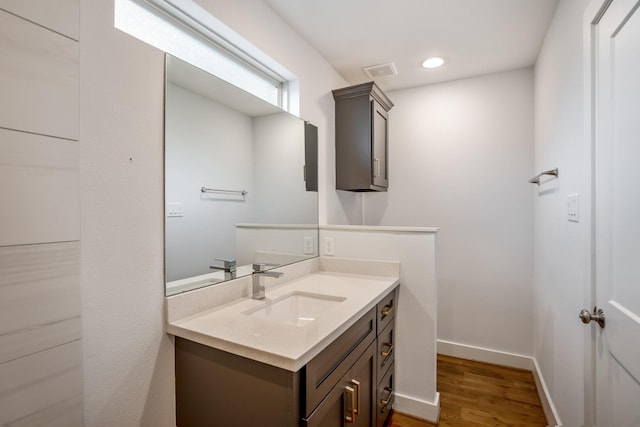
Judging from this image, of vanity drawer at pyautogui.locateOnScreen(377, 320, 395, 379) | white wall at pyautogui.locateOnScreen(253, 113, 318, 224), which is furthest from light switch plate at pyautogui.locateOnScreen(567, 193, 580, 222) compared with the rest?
white wall at pyautogui.locateOnScreen(253, 113, 318, 224)

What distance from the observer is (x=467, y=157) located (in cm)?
260

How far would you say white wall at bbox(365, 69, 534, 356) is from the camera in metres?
2.43

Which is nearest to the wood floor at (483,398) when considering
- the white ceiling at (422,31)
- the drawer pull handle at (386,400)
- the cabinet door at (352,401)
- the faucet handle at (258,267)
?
the drawer pull handle at (386,400)

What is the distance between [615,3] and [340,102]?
5.39 feet

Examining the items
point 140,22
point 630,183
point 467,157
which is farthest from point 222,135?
point 467,157

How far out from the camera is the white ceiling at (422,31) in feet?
5.61

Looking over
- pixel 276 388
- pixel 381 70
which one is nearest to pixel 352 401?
pixel 276 388

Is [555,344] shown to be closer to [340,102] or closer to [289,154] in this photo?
[289,154]

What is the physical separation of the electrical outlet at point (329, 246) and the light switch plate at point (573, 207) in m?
1.26

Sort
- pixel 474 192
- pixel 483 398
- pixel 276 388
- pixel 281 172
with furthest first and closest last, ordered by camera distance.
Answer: pixel 474 192, pixel 483 398, pixel 281 172, pixel 276 388

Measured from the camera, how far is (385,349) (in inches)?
65.9

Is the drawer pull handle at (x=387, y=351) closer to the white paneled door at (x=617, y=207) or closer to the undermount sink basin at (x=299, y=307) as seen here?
the undermount sink basin at (x=299, y=307)

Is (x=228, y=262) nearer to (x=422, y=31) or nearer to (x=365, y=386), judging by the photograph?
(x=365, y=386)

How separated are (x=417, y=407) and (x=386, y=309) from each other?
648mm
